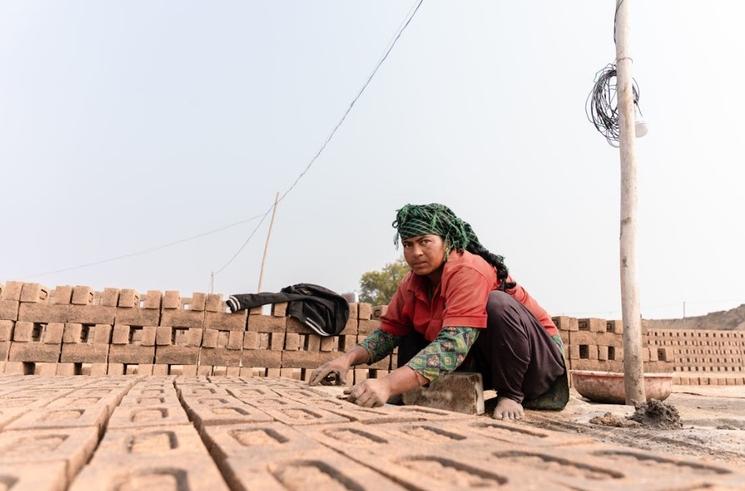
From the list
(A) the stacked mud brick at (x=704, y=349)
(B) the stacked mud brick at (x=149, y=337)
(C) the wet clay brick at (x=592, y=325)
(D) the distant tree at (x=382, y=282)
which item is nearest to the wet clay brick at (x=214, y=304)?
(B) the stacked mud brick at (x=149, y=337)

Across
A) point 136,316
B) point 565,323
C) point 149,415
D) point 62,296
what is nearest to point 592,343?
point 565,323

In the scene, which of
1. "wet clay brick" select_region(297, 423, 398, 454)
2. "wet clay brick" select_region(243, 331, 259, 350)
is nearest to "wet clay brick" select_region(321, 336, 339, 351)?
"wet clay brick" select_region(243, 331, 259, 350)

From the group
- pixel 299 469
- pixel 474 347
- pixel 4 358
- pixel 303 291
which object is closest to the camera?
pixel 299 469

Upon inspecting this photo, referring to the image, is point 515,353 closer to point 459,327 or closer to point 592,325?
point 459,327

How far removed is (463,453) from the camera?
3.33 ft

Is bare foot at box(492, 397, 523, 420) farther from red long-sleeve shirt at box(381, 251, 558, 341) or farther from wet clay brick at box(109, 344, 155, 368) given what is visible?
wet clay brick at box(109, 344, 155, 368)

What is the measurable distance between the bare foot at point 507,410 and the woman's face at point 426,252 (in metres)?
0.77

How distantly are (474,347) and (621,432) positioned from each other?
0.85 metres

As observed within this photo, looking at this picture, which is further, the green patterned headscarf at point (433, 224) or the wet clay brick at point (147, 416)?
the green patterned headscarf at point (433, 224)

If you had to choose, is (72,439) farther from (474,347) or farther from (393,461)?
(474,347)

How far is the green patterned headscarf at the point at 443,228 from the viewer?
8.23 feet

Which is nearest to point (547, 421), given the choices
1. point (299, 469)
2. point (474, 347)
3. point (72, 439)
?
point (474, 347)

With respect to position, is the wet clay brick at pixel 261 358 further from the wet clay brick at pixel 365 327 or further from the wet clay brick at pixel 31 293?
the wet clay brick at pixel 31 293

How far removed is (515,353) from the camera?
2.46 metres
